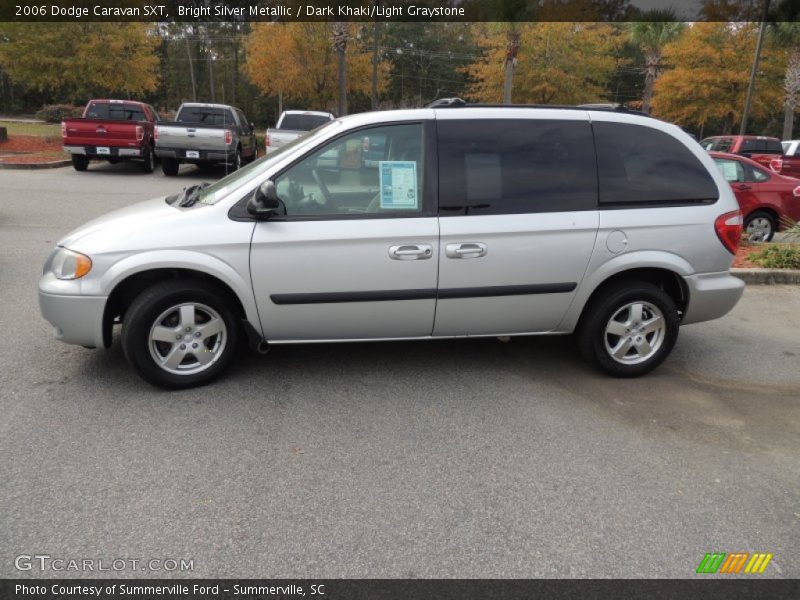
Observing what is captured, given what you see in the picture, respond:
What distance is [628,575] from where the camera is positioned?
2.53 metres

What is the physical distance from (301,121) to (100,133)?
5.22 m

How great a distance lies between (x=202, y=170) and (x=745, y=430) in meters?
18.2

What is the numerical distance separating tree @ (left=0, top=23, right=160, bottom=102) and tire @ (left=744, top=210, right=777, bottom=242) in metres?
22.9

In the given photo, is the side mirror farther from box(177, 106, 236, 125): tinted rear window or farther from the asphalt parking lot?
box(177, 106, 236, 125): tinted rear window

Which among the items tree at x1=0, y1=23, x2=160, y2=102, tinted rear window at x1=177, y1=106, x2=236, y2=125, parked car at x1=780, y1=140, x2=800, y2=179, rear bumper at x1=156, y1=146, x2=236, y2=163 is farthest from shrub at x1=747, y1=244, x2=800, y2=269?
tree at x1=0, y1=23, x2=160, y2=102

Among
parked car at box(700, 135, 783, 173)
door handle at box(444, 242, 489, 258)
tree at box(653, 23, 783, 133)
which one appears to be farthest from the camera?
tree at box(653, 23, 783, 133)

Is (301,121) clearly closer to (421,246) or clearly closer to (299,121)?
(299,121)

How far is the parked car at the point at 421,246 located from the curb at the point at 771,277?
348 cm

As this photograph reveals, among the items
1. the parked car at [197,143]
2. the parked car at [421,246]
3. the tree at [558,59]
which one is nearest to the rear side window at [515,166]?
the parked car at [421,246]

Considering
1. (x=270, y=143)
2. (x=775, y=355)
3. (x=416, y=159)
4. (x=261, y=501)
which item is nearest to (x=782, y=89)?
(x=270, y=143)

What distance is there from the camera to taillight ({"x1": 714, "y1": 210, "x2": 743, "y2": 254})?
439cm

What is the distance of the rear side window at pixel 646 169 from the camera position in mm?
4297

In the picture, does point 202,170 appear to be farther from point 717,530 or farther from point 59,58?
point 717,530

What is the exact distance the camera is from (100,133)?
16031 millimetres
